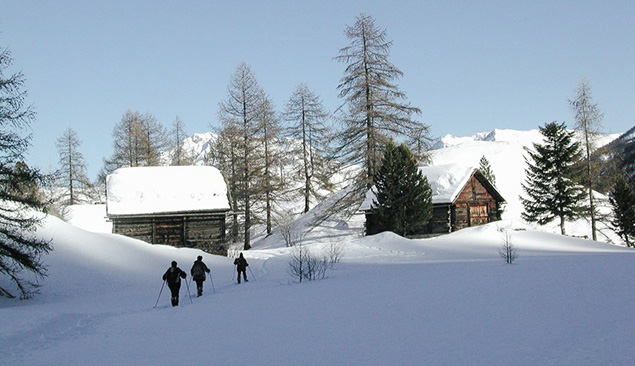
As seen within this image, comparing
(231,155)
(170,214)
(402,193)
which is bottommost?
(170,214)

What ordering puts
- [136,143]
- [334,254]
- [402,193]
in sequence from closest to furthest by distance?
[334,254]
[402,193]
[136,143]

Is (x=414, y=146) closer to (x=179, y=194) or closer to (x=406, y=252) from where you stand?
(x=406, y=252)

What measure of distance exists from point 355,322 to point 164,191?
23826 millimetres

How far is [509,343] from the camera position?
5.50m

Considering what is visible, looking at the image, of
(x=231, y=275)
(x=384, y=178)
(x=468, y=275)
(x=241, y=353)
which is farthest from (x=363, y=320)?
(x=384, y=178)

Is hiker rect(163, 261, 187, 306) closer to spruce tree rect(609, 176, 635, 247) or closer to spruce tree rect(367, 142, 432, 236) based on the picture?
spruce tree rect(367, 142, 432, 236)

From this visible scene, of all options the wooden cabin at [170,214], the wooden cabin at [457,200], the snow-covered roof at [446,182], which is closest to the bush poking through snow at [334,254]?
the wooden cabin at [457,200]

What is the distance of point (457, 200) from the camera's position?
31.8 m

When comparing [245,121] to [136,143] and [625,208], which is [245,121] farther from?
[625,208]

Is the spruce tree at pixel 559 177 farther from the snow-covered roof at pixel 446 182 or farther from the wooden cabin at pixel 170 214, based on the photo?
the wooden cabin at pixel 170 214

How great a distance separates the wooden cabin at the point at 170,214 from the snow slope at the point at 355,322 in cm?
1127

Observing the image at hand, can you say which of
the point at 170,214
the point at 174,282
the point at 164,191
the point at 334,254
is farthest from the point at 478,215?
the point at 174,282

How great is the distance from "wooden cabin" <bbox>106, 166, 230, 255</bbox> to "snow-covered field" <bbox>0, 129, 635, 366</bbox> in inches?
413

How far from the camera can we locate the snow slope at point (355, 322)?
5.49m
